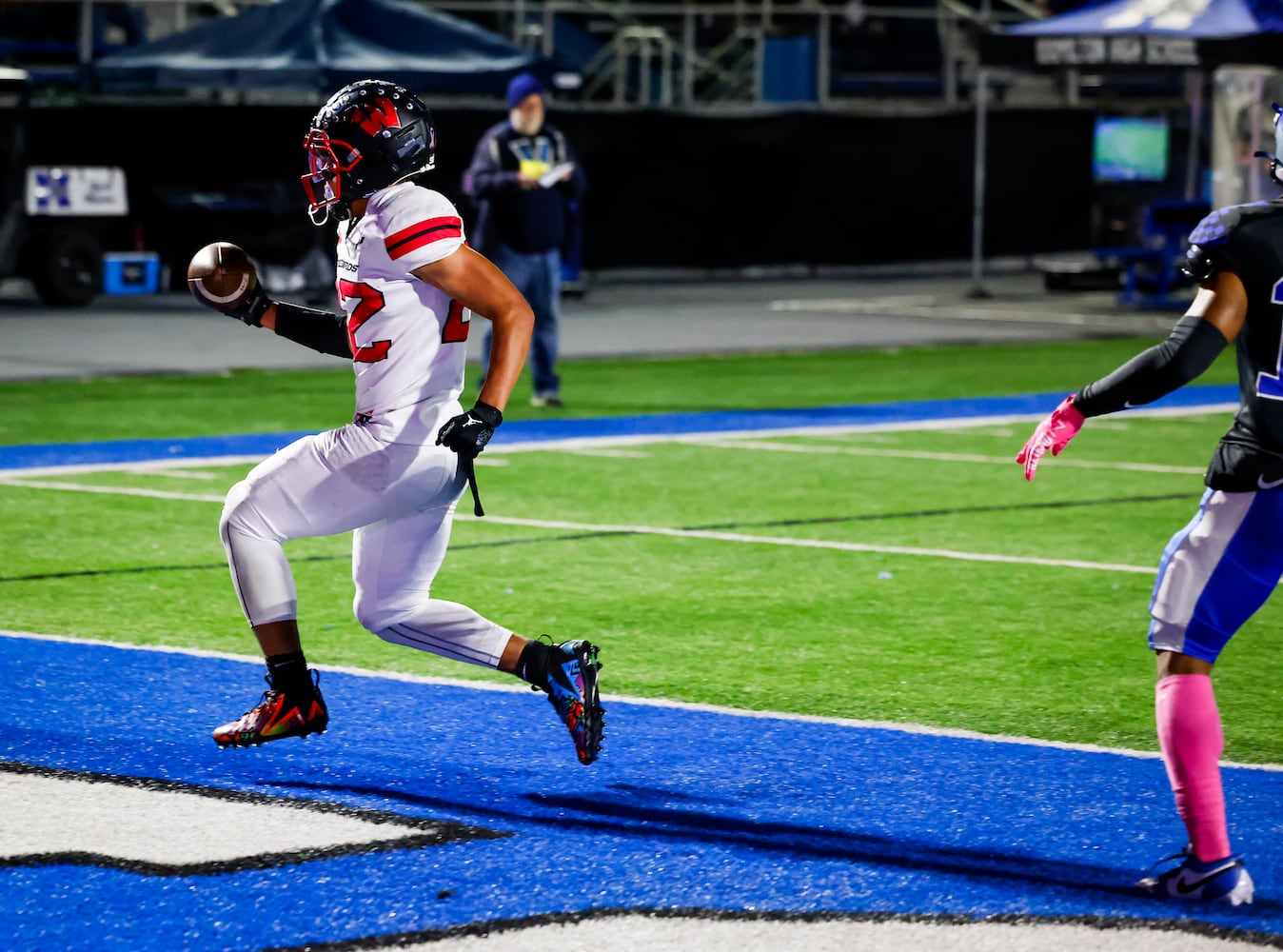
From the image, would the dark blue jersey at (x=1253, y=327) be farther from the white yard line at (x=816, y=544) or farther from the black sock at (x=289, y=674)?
the white yard line at (x=816, y=544)

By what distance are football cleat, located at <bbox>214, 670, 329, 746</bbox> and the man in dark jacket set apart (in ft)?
26.3

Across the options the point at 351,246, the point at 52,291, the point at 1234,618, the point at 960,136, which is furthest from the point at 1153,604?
the point at 960,136

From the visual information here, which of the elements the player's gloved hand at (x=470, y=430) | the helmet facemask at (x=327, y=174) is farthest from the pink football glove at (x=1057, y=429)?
the helmet facemask at (x=327, y=174)

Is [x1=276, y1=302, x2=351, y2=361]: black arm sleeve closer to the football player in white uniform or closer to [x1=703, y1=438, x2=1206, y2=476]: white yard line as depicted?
the football player in white uniform

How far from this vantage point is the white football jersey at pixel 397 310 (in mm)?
5801

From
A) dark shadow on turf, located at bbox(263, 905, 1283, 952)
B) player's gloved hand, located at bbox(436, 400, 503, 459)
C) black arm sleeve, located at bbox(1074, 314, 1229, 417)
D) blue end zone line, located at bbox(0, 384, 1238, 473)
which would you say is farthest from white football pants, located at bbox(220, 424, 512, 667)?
blue end zone line, located at bbox(0, 384, 1238, 473)

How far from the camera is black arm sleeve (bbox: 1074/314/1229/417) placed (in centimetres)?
474

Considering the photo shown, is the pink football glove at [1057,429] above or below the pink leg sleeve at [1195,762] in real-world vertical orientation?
above

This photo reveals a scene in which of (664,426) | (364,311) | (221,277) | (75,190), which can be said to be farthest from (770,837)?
(75,190)

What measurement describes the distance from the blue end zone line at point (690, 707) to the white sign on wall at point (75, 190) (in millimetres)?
15635

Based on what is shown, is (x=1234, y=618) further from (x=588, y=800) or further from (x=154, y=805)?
(x=154, y=805)

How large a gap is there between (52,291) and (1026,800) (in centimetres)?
1904

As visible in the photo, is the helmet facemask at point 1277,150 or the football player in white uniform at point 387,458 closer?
the helmet facemask at point 1277,150

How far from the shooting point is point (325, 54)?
78.7 feet
